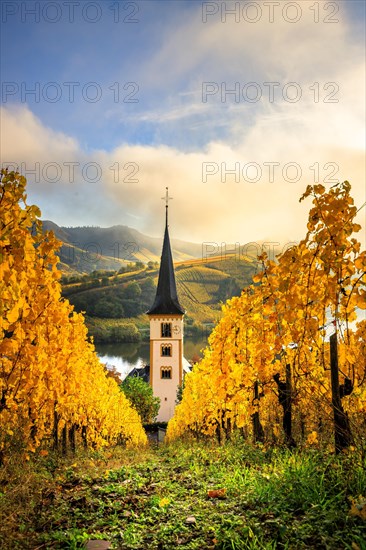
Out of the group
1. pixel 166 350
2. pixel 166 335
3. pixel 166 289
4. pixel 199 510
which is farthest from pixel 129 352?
pixel 199 510

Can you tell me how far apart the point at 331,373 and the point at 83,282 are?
4574 inches

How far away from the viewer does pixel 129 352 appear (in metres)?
102

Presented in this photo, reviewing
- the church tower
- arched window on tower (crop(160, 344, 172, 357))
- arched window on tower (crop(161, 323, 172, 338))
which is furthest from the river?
arched window on tower (crop(161, 323, 172, 338))

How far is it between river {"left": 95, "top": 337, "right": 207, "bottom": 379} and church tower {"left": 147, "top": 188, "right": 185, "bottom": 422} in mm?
34074

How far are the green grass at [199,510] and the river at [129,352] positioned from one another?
284 feet

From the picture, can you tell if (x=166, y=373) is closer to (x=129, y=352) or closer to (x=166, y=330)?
(x=166, y=330)

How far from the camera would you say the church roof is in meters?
55.8

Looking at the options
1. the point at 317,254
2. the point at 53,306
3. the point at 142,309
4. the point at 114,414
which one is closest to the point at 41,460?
the point at 53,306

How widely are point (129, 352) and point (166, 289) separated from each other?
48082 mm

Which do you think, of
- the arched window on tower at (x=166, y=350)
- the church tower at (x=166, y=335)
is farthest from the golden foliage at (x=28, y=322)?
the arched window on tower at (x=166, y=350)

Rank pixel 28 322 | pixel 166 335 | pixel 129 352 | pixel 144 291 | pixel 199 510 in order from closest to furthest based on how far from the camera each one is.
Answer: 1. pixel 199 510
2. pixel 28 322
3. pixel 166 335
4. pixel 129 352
5. pixel 144 291

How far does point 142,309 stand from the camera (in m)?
113

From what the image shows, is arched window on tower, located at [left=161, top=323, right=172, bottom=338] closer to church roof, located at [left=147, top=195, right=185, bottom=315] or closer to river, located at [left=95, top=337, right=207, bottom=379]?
church roof, located at [left=147, top=195, right=185, bottom=315]

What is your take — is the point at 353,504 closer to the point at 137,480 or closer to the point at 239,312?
the point at 137,480
